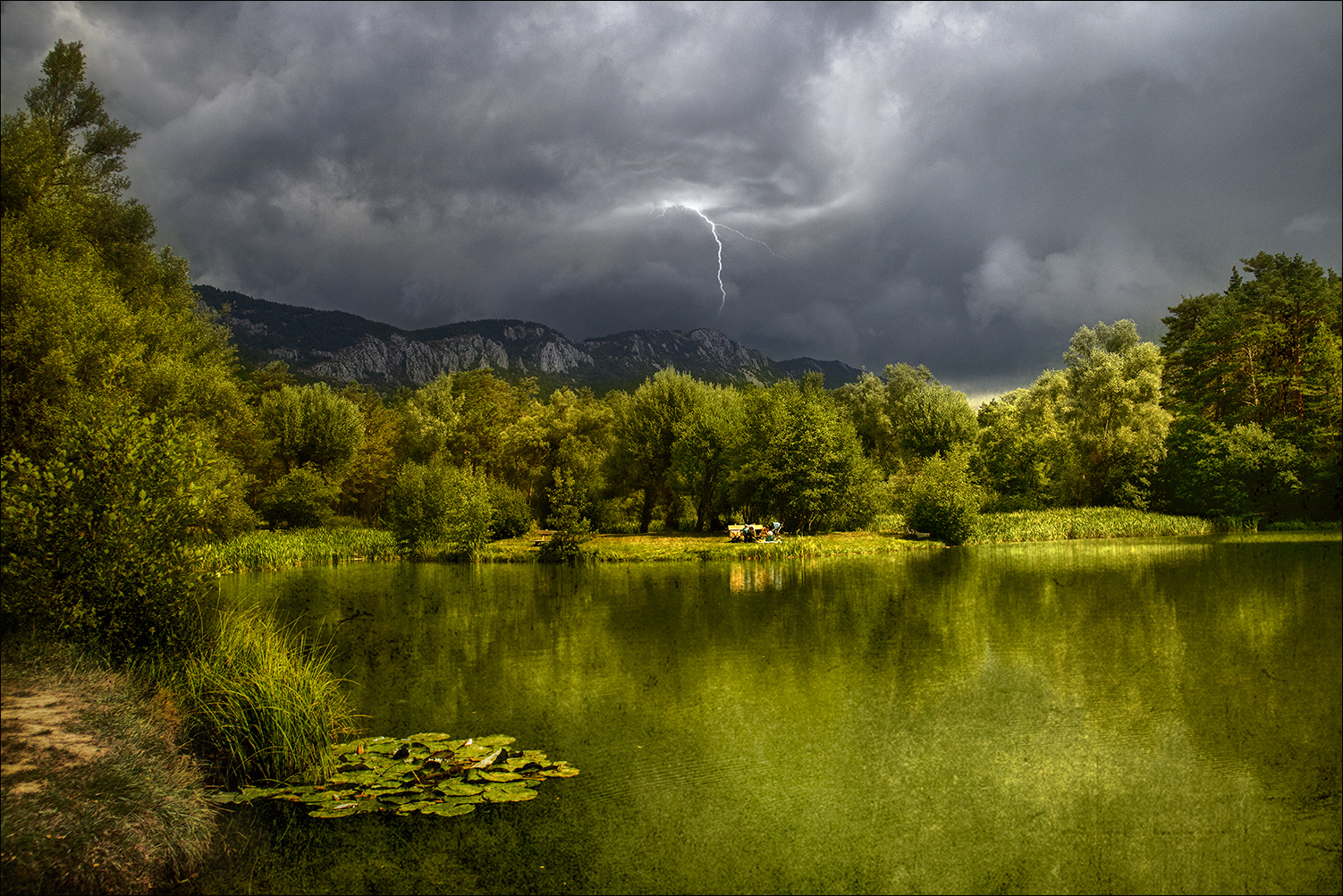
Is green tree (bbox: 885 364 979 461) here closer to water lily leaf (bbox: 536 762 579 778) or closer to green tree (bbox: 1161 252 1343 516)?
green tree (bbox: 1161 252 1343 516)

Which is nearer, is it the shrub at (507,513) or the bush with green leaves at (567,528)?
the bush with green leaves at (567,528)

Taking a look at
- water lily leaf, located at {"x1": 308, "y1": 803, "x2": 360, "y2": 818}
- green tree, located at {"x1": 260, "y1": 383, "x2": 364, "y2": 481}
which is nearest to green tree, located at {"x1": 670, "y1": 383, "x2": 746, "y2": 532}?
green tree, located at {"x1": 260, "y1": 383, "x2": 364, "y2": 481}

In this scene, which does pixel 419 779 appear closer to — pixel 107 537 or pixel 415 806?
pixel 415 806

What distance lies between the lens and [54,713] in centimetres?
798

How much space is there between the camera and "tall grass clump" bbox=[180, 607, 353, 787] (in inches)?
352

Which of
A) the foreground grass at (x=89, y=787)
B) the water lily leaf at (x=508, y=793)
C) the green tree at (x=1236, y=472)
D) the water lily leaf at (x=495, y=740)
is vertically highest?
the green tree at (x=1236, y=472)

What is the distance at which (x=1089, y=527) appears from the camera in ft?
140

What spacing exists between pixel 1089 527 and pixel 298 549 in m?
A: 42.8

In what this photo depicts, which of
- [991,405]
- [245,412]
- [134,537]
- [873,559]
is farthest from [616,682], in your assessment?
[991,405]

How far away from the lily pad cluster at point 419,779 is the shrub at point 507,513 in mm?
32662

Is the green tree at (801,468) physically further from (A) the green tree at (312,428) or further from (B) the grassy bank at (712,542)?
(A) the green tree at (312,428)

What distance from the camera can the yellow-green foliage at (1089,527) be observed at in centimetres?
4144

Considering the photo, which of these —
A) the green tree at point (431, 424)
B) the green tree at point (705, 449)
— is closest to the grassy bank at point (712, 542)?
the green tree at point (705, 449)

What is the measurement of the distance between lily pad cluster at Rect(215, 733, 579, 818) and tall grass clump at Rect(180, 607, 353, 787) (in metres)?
0.36
